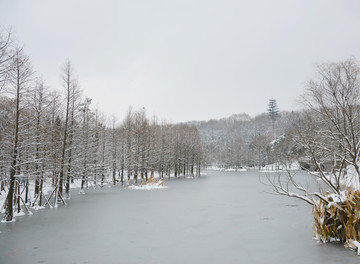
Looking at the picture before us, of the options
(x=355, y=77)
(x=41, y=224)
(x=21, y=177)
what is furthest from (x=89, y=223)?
(x=355, y=77)

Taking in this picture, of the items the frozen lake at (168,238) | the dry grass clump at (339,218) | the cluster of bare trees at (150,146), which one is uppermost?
the cluster of bare trees at (150,146)

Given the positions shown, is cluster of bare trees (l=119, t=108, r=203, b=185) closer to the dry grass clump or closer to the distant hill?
the dry grass clump

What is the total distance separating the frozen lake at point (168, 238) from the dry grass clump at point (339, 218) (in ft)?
1.24

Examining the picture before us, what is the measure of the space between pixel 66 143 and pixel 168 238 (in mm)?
13904

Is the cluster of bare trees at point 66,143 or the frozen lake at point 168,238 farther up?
the cluster of bare trees at point 66,143

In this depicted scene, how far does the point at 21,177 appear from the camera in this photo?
1107 cm

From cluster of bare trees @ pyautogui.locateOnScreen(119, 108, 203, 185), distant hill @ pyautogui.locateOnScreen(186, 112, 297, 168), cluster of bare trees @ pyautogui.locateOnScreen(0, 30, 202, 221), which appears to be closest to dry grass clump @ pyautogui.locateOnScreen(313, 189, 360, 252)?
cluster of bare trees @ pyautogui.locateOnScreen(0, 30, 202, 221)

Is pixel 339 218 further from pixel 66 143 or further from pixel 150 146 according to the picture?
pixel 150 146

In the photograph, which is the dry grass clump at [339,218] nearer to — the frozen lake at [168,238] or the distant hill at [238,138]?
the frozen lake at [168,238]

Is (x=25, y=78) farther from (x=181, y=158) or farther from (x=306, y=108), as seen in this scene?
(x=181, y=158)

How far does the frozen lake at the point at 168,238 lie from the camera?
6805 mm

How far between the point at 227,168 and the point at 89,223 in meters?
83.7

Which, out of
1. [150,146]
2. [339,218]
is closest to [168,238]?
[339,218]

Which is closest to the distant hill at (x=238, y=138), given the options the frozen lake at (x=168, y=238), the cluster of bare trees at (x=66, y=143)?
the cluster of bare trees at (x=66, y=143)
